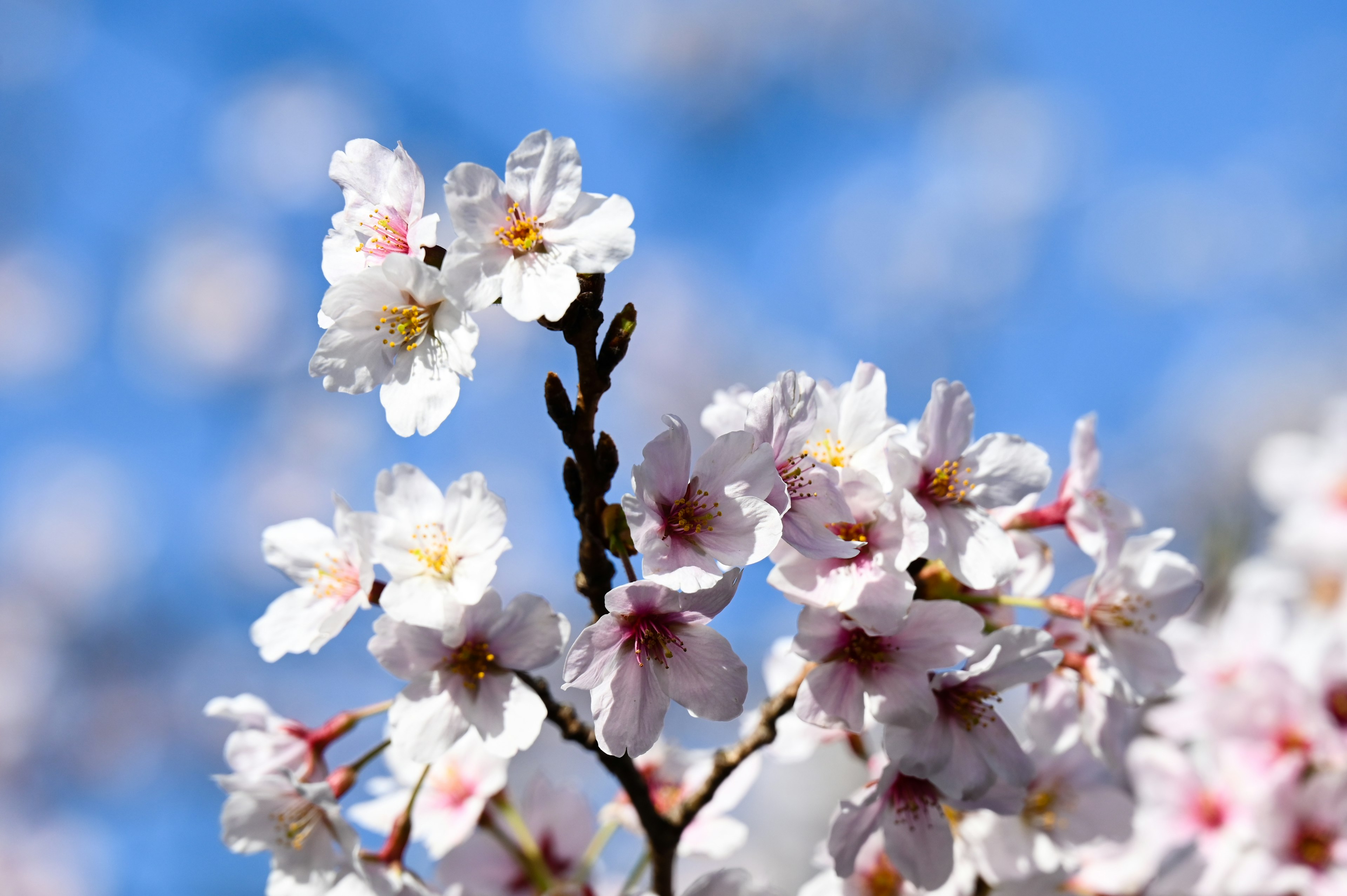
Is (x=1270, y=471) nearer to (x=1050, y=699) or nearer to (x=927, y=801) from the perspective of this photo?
(x=1050, y=699)

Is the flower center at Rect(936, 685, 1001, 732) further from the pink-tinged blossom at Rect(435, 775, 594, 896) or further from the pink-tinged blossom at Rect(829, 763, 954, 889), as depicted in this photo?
the pink-tinged blossom at Rect(435, 775, 594, 896)

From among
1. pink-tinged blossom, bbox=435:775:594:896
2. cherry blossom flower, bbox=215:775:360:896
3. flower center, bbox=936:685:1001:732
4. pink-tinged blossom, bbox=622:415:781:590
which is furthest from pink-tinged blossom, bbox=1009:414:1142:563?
cherry blossom flower, bbox=215:775:360:896

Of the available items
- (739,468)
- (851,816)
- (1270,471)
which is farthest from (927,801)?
(1270,471)

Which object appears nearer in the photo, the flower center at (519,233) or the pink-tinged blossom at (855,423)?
the flower center at (519,233)

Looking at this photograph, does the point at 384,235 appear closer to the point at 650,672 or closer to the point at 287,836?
the point at 650,672

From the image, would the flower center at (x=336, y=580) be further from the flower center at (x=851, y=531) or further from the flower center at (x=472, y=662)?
the flower center at (x=851, y=531)

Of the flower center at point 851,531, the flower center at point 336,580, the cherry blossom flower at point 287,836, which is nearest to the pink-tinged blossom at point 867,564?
the flower center at point 851,531
